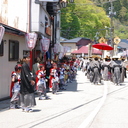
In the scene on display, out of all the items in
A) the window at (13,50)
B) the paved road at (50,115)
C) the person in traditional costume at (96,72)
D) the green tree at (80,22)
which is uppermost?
the green tree at (80,22)

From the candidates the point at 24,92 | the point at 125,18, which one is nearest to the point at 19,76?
the point at 24,92

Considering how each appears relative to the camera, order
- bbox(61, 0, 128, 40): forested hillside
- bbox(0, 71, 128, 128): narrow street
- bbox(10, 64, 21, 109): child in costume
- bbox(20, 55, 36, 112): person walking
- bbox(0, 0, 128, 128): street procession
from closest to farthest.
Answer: bbox(0, 71, 128, 128): narrow street, bbox(0, 0, 128, 128): street procession, bbox(20, 55, 36, 112): person walking, bbox(10, 64, 21, 109): child in costume, bbox(61, 0, 128, 40): forested hillside

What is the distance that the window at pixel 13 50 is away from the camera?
1496 centimetres

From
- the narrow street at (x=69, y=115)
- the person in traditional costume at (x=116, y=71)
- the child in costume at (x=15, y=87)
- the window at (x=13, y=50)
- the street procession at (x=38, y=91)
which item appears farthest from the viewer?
the person in traditional costume at (x=116, y=71)

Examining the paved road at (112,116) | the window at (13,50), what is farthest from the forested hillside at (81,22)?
the paved road at (112,116)

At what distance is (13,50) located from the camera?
15453 millimetres

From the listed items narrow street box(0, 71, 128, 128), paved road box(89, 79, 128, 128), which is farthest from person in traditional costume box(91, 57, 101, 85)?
paved road box(89, 79, 128, 128)

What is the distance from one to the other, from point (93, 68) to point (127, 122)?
13.5m

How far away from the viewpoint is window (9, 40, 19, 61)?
1496 cm

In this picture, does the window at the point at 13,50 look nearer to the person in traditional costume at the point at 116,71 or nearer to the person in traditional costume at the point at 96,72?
the person in traditional costume at the point at 96,72

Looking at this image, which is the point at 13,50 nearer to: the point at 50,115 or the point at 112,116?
the point at 50,115

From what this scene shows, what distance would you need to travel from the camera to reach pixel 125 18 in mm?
131375

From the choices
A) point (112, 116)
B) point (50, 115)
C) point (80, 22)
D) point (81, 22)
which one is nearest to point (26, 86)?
point (50, 115)

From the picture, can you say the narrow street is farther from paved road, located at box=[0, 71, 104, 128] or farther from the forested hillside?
the forested hillside
